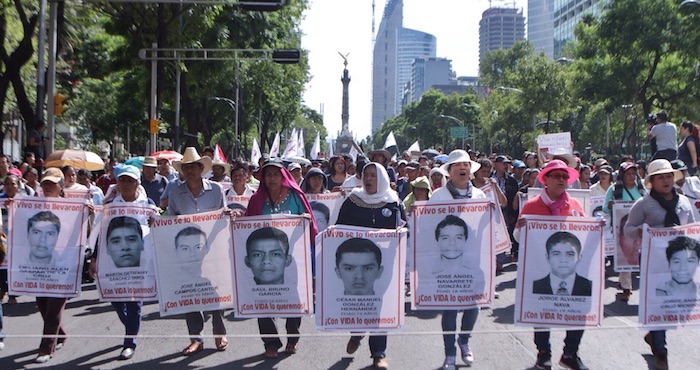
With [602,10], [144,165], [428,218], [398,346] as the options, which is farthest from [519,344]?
[602,10]

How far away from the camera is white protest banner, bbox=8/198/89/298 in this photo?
7676mm

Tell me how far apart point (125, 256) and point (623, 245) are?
462 centimetres

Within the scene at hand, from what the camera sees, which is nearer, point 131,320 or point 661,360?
point 661,360

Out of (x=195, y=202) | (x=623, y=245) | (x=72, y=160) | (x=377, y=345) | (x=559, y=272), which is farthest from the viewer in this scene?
(x=72, y=160)

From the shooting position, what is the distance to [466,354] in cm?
755

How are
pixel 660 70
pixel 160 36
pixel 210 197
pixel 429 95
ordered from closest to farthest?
pixel 210 197 < pixel 160 36 < pixel 660 70 < pixel 429 95

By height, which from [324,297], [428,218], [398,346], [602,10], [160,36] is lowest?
[398,346]

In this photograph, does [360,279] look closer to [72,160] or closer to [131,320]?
[131,320]

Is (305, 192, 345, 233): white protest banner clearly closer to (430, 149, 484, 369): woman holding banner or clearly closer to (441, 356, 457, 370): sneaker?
(430, 149, 484, 369): woman holding banner

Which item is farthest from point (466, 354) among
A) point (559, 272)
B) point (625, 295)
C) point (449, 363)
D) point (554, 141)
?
point (554, 141)

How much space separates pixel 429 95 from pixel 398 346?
11664 cm

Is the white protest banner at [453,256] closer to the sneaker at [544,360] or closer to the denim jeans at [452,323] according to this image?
the denim jeans at [452,323]

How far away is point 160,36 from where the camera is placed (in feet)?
87.1

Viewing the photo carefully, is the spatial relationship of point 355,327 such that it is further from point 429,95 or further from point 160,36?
point 429,95
